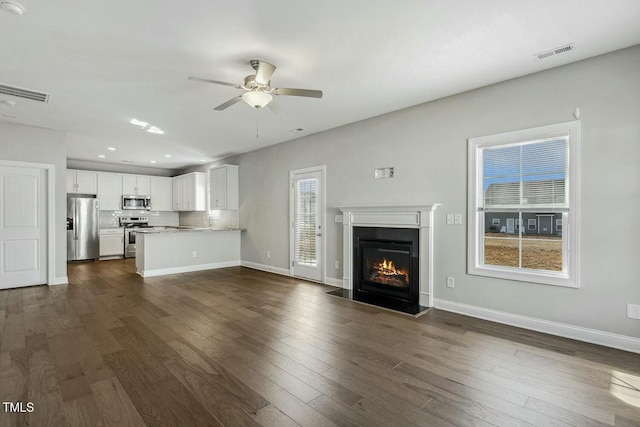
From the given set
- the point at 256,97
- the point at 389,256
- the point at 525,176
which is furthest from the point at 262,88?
the point at 525,176

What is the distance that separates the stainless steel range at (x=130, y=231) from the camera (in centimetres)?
882

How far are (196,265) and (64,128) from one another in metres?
3.46

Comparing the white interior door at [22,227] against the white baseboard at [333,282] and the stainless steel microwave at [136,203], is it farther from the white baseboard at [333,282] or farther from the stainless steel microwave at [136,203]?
the white baseboard at [333,282]

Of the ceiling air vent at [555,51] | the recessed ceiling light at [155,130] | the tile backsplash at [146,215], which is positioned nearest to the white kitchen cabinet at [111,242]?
the tile backsplash at [146,215]

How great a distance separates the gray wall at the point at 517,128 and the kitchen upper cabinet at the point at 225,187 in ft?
9.30

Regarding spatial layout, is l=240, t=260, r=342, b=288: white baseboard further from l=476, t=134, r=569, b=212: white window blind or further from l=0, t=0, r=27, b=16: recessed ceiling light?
l=0, t=0, r=27, b=16: recessed ceiling light

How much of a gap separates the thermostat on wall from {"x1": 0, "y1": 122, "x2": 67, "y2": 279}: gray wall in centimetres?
538

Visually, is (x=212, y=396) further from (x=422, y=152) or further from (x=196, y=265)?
(x=196, y=265)

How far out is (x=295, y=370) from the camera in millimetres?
2443

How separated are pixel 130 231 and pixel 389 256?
7.80 metres

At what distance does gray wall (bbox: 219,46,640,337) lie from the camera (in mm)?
2830

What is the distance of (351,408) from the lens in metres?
1.97

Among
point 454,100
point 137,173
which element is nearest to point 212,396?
point 454,100

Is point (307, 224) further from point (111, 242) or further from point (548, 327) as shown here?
point (111, 242)
